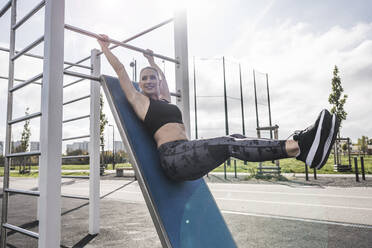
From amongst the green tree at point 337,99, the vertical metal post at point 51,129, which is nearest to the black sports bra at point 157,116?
the vertical metal post at point 51,129

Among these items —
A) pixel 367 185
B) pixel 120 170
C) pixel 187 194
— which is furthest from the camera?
pixel 120 170

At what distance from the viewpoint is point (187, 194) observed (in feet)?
6.55

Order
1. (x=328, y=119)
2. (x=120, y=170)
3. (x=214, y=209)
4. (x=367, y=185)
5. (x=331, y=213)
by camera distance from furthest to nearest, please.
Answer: (x=120, y=170), (x=367, y=185), (x=331, y=213), (x=214, y=209), (x=328, y=119)

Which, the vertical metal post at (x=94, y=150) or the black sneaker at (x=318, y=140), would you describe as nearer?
the black sneaker at (x=318, y=140)

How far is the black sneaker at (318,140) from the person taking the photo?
1.47 meters

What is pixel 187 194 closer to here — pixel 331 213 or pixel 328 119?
pixel 328 119

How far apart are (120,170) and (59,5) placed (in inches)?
465

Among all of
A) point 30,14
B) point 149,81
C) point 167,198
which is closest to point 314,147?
point 167,198

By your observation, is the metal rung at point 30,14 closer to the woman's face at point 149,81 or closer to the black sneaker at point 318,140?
the woman's face at point 149,81

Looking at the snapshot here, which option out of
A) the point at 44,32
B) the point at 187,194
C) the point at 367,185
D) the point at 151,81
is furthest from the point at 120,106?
the point at 367,185

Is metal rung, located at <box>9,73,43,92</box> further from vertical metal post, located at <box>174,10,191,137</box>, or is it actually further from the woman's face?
vertical metal post, located at <box>174,10,191,137</box>

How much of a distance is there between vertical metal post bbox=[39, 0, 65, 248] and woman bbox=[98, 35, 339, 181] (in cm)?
51

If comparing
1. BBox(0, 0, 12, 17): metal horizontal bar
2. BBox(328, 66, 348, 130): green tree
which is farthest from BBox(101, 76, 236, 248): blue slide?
BBox(328, 66, 348, 130): green tree

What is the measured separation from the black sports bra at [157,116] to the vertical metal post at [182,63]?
2.38 feet
